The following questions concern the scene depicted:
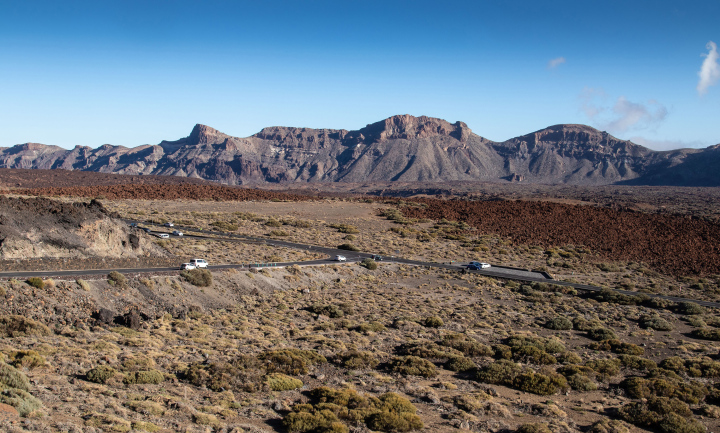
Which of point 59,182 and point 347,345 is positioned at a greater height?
point 59,182

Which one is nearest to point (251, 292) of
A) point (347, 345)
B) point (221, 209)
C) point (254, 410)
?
point (347, 345)

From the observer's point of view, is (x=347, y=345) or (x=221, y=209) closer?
(x=347, y=345)

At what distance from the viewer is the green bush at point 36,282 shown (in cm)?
2388

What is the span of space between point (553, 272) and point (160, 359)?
43865mm

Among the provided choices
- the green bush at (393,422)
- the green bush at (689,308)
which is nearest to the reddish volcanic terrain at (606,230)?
the green bush at (689,308)

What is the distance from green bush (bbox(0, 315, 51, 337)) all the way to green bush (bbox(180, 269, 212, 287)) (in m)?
10.3

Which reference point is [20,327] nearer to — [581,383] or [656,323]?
[581,383]

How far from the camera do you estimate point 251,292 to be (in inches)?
1316

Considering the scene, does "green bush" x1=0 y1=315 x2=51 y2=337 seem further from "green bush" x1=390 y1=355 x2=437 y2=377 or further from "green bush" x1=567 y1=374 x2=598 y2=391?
"green bush" x1=567 y1=374 x2=598 y2=391

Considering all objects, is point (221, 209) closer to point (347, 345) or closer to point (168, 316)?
point (168, 316)

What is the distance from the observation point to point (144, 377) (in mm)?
17016

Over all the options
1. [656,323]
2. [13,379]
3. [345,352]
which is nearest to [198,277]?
[345,352]

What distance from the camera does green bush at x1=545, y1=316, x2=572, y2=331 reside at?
3069 cm

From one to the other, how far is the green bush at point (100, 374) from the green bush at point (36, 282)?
979 centimetres
